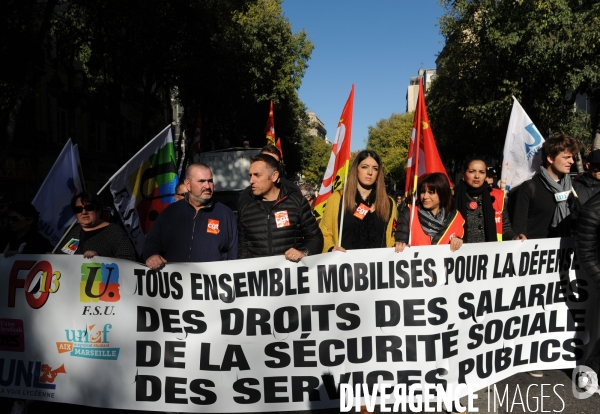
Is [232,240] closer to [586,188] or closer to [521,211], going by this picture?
[521,211]

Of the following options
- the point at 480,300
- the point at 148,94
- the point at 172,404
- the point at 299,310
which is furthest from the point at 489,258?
the point at 148,94

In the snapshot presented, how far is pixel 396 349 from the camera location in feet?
13.1

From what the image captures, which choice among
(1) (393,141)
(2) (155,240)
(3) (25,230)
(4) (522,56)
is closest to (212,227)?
(2) (155,240)

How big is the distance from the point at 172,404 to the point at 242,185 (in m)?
10.4

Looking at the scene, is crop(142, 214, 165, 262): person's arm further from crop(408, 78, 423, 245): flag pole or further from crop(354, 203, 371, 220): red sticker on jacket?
crop(408, 78, 423, 245): flag pole

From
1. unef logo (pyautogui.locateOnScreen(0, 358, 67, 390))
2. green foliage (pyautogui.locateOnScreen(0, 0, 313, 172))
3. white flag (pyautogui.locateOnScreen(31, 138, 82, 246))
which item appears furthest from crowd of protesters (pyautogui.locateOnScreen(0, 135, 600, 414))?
green foliage (pyautogui.locateOnScreen(0, 0, 313, 172))

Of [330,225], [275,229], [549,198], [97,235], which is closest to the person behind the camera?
[275,229]

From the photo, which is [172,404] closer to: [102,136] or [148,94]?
[148,94]

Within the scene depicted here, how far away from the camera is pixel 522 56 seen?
58.1 feet

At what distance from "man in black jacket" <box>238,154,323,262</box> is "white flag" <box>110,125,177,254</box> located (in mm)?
1513

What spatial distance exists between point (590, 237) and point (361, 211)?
5.34 ft

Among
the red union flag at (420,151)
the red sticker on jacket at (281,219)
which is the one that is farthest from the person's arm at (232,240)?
the red union flag at (420,151)

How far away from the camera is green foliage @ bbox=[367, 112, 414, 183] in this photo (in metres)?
80.0

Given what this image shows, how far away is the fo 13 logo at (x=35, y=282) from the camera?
4.12 meters
